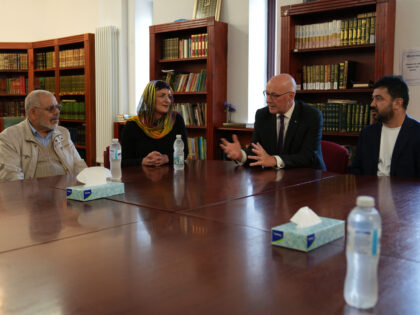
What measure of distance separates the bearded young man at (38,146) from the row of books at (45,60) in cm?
449

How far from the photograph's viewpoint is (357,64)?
178 inches

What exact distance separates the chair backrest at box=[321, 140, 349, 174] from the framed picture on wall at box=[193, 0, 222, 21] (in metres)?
2.79

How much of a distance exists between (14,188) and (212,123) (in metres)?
3.32

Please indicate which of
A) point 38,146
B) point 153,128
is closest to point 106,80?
point 153,128

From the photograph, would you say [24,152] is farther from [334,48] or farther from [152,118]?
[334,48]

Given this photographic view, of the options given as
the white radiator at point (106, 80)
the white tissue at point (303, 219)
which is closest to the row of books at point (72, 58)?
the white radiator at point (106, 80)

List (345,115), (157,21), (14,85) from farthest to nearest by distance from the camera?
(14,85), (157,21), (345,115)

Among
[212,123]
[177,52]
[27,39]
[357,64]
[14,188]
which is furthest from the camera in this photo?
[27,39]

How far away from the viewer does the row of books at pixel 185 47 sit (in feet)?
17.8

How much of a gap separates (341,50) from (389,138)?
5.93ft

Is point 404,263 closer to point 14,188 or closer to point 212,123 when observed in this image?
point 14,188

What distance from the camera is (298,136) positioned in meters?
3.19

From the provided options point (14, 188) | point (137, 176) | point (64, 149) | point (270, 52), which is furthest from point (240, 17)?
point (14, 188)

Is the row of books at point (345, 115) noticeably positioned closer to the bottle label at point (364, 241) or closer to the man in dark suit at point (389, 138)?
Result: the man in dark suit at point (389, 138)
